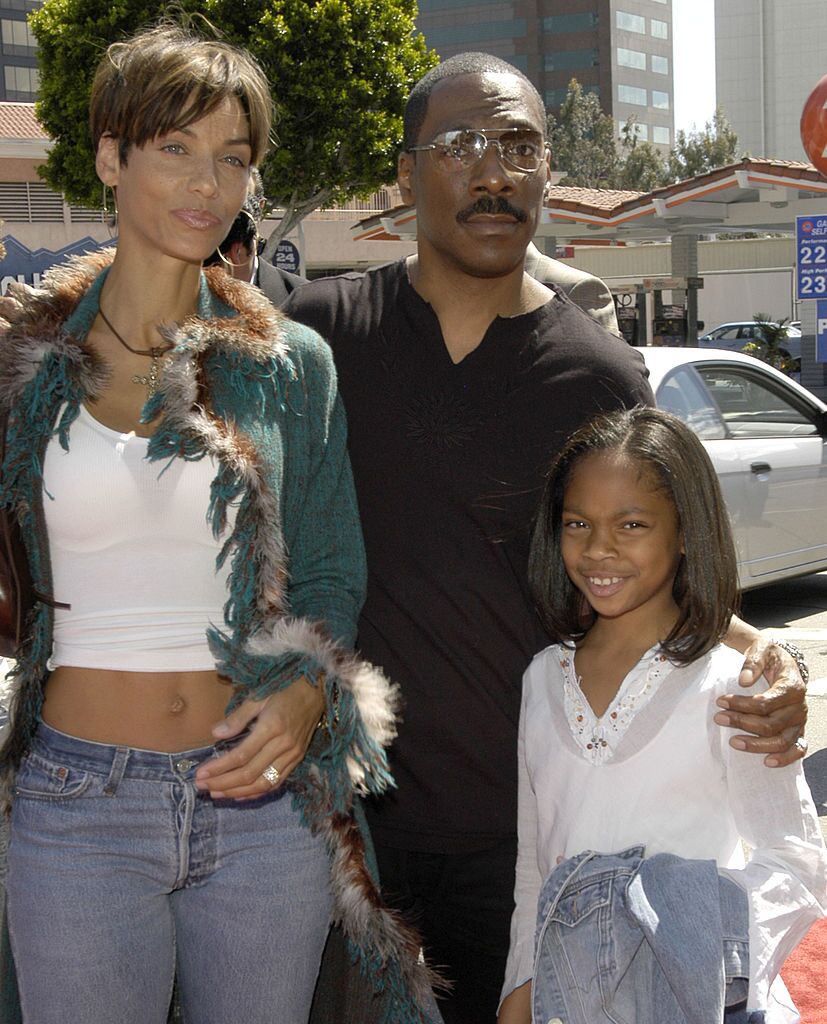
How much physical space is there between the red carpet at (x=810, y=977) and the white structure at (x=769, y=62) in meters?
155

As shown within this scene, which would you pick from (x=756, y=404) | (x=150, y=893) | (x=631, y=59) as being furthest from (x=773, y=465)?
(x=631, y=59)

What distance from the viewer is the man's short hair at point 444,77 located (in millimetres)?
2652

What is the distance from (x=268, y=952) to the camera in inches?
81.2

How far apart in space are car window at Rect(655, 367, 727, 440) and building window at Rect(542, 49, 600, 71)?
10726 centimetres

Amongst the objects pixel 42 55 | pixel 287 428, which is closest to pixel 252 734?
pixel 287 428

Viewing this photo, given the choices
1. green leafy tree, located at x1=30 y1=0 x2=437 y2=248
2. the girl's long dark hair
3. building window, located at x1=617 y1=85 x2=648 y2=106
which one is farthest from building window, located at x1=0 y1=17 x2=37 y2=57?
the girl's long dark hair

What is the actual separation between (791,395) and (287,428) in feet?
22.1

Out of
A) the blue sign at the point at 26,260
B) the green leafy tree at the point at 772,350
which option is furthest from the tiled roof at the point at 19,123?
the blue sign at the point at 26,260

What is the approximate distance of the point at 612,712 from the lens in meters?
2.22

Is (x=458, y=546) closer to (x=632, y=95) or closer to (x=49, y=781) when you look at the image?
(x=49, y=781)

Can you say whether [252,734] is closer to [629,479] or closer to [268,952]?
[268,952]

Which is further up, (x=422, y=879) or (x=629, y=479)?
(x=629, y=479)

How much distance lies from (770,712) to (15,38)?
282 ft

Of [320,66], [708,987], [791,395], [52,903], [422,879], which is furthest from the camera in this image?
[320,66]
